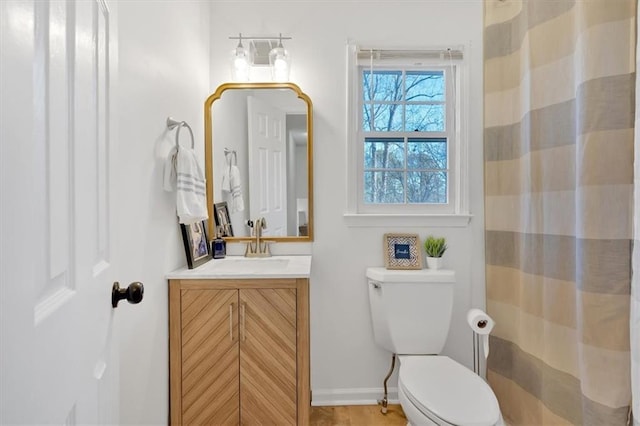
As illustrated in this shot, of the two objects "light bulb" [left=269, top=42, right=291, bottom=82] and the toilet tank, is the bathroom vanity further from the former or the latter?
"light bulb" [left=269, top=42, right=291, bottom=82]

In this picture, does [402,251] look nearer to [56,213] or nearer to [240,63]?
[240,63]

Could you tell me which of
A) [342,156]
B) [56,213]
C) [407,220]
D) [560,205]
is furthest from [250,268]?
[560,205]

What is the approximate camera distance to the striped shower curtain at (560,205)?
1.20 m

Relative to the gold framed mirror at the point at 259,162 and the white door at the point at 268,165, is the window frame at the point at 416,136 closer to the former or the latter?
the gold framed mirror at the point at 259,162

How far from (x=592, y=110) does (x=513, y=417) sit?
1.44 metres

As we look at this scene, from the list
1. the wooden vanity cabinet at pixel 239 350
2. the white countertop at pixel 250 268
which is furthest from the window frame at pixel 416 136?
the wooden vanity cabinet at pixel 239 350

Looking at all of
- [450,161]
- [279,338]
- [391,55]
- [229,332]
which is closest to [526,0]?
[391,55]

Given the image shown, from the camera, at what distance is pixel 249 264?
1925 mm

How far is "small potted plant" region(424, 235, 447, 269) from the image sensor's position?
1.96 m

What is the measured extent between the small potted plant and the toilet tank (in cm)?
11

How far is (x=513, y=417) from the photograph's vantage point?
1.75 metres

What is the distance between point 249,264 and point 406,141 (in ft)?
3.73

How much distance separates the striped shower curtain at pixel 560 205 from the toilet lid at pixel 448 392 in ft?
1.07

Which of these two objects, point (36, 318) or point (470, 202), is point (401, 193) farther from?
point (36, 318)
